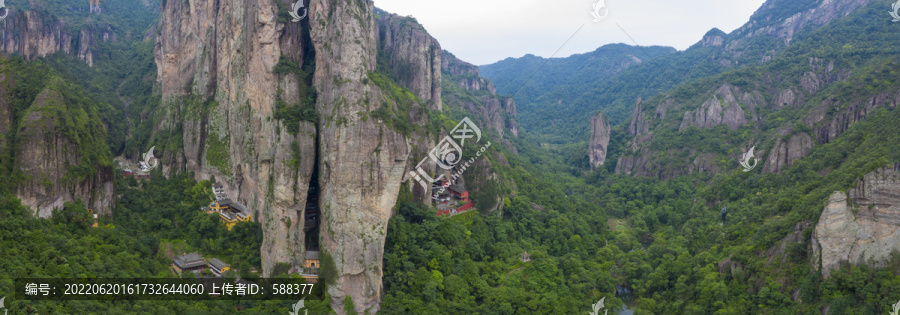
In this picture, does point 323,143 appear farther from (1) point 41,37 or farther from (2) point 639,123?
(2) point 639,123

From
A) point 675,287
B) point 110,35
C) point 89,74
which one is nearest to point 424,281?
point 675,287

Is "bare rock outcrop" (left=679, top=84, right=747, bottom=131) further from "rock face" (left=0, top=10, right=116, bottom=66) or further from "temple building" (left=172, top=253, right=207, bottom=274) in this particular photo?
"rock face" (left=0, top=10, right=116, bottom=66)

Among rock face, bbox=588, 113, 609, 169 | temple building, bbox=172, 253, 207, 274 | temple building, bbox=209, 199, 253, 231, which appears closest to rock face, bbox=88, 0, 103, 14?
temple building, bbox=209, 199, 253, 231

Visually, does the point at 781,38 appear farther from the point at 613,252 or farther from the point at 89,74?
the point at 89,74

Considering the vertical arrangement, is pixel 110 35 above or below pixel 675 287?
above

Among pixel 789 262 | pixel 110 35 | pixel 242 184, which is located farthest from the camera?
pixel 110 35

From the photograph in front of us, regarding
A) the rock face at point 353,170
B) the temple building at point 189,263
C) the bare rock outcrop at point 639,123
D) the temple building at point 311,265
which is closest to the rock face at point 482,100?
the bare rock outcrop at point 639,123

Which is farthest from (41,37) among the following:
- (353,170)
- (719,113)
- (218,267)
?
(719,113)
